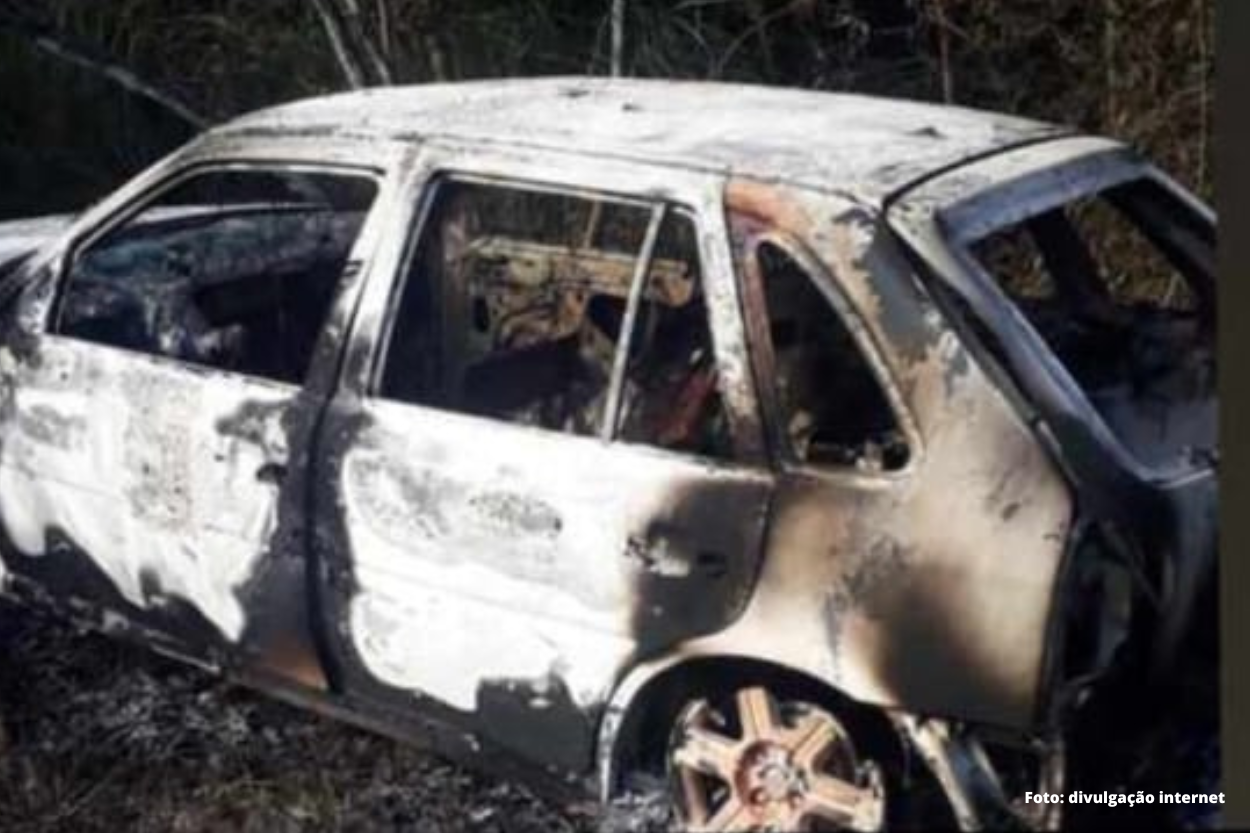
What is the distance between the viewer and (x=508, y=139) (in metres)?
A: 2.18

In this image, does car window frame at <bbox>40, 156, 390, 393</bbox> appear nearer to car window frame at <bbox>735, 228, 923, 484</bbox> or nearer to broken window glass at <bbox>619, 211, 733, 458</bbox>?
broken window glass at <bbox>619, 211, 733, 458</bbox>

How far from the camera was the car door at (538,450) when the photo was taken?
76.9 inches

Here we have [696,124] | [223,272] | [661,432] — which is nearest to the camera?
[661,432]

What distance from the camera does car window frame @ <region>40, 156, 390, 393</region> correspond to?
2273 millimetres

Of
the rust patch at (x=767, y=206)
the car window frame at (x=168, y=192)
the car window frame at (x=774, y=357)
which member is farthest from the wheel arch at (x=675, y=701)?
the car window frame at (x=168, y=192)

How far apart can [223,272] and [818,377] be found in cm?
105

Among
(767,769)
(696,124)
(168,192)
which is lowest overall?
(767,769)

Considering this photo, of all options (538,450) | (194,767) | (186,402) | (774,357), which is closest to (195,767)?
(194,767)

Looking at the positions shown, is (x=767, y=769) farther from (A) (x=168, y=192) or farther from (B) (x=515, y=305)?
(A) (x=168, y=192)

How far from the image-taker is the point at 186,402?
2373 millimetres

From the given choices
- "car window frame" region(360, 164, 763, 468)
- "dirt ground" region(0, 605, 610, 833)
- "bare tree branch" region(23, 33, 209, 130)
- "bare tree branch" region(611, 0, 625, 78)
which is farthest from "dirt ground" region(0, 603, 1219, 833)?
"bare tree branch" region(611, 0, 625, 78)

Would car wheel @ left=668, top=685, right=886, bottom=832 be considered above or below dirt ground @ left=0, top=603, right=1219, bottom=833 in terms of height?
above

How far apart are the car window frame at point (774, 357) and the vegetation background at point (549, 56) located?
38 centimetres

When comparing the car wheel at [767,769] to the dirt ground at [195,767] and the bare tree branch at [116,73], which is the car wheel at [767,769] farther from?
the bare tree branch at [116,73]
